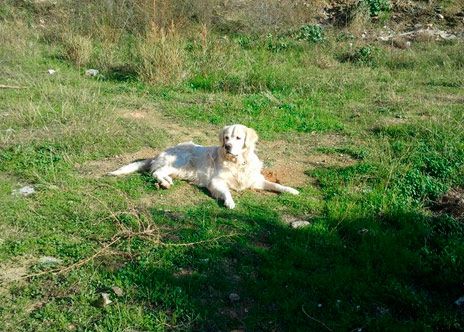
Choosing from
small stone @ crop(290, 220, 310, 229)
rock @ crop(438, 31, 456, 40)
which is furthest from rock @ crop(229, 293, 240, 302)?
rock @ crop(438, 31, 456, 40)

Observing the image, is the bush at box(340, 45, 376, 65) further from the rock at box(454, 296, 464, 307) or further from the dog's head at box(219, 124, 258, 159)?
the rock at box(454, 296, 464, 307)

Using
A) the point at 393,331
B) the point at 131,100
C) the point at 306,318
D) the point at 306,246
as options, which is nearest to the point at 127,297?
the point at 306,318

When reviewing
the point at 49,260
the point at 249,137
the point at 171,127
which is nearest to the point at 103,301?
the point at 49,260

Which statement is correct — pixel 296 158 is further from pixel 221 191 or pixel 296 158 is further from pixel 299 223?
pixel 299 223

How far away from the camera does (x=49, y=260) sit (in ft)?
12.9

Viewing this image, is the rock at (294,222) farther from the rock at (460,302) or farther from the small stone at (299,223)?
the rock at (460,302)

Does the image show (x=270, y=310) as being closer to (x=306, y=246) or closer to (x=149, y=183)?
(x=306, y=246)

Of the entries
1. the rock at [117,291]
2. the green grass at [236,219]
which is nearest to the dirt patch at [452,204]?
the green grass at [236,219]

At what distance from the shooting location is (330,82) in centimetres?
948

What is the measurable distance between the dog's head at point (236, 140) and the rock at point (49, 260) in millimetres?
2185

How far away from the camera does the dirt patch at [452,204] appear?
4777 mm

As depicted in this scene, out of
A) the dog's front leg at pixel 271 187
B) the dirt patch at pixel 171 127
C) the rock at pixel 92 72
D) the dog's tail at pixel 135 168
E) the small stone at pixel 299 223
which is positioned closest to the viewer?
the small stone at pixel 299 223

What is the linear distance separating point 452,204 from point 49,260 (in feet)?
12.3

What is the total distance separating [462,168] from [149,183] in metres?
3.47
